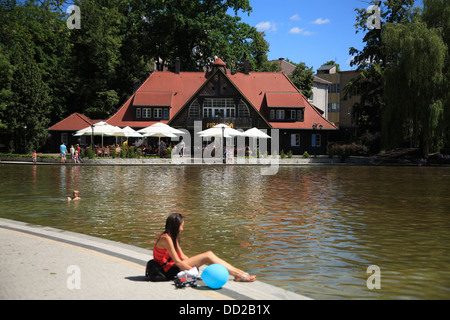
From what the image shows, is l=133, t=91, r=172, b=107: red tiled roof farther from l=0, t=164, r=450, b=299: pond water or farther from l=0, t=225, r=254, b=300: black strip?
l=0, t=225, r=254, b=300: black strip

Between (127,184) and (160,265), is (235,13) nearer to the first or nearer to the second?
(127,184)

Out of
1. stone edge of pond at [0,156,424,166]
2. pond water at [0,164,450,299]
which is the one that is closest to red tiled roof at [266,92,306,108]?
stone edge of pond at [0,156,424,166]

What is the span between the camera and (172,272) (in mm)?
7113

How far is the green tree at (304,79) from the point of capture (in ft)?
262

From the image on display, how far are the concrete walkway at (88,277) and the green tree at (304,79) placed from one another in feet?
239

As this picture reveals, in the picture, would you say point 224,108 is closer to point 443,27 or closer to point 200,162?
point 200,162

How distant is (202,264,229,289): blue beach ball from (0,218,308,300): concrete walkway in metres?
0.08

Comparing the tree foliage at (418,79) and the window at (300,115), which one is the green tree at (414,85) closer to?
the tree foliage at (418,79)

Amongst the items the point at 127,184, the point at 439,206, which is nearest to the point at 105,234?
the point at 439,206

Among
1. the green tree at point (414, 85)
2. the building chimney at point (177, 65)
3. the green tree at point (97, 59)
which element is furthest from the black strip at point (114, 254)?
the building chimney at point (177, 65)

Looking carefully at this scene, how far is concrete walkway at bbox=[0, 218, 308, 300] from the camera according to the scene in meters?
6.24

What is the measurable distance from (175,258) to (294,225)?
619 cm

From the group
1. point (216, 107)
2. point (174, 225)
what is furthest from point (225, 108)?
point (174, 225)
